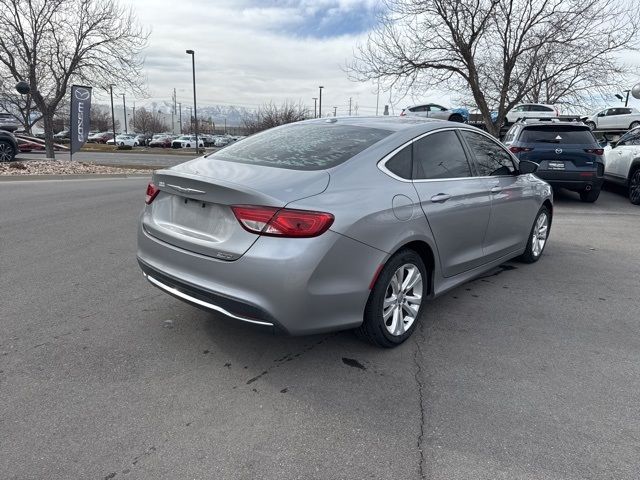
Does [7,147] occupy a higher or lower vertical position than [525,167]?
lower

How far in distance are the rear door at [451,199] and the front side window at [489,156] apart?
0.21 m

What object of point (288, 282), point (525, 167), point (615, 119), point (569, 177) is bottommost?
point (288, 282)

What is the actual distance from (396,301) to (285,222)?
3.81 ft

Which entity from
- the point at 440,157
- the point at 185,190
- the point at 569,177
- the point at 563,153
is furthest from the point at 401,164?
the point at 569,177

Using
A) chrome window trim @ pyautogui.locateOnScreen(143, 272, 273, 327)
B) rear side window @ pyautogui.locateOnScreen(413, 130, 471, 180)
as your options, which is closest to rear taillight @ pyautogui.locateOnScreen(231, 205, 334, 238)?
chrome window trim @ pyautogui.locateOnScreen(143, 272, 273, 327)

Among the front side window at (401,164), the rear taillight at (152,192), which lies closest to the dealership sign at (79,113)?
the rear taillight at (152,192)

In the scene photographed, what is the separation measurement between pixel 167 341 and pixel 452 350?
82.4 inches

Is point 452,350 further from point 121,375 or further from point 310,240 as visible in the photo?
point 121,375

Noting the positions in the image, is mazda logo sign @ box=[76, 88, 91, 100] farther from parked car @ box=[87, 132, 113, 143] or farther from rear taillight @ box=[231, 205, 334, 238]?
parked car @ box=[87, 132, 113, 143]

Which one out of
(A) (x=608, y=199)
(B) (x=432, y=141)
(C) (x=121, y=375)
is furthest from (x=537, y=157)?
(C) (x=121, y=375)

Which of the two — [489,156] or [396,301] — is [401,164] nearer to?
[396,301]

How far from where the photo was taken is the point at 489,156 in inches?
185

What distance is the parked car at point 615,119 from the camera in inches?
1019

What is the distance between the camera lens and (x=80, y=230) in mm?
6840
